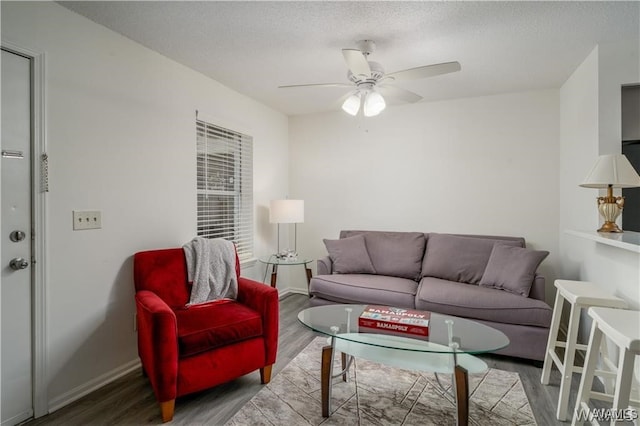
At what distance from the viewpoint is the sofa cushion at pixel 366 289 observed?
2893 mm

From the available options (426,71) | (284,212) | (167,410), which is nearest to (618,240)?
(426,71)

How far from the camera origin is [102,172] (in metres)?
2.17

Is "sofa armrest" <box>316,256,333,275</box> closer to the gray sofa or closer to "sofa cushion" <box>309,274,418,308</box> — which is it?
the gray sofa

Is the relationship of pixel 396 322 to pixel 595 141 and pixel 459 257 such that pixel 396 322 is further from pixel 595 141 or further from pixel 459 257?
pixel 595 141

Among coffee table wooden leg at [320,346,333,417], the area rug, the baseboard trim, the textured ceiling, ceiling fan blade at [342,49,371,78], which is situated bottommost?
the area rug

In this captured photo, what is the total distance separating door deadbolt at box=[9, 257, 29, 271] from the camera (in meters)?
1.75

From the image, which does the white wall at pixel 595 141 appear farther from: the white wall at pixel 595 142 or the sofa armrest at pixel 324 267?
the sofa armrest at pixel 324 267

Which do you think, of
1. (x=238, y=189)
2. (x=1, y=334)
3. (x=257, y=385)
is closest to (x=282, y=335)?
(x=257, y=385)

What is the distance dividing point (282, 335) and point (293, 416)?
117cm

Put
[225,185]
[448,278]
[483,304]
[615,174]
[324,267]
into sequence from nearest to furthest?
1. [615,174]
2. [483,304]
3. [448,278]
4. [225,185]
5. [324,267]

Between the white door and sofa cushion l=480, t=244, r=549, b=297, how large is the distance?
10.9 feet

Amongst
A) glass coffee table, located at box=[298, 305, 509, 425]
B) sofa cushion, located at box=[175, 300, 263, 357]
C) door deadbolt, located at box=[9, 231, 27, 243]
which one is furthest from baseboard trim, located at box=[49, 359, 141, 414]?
glass coffee table, located at box=[298, 305, 509, 425]

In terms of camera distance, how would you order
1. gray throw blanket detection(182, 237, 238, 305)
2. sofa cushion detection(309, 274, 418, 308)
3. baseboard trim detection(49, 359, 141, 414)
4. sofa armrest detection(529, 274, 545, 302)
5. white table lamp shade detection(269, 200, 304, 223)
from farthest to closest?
white table lamp shade detection(269, 200, 304, 223) → sofa cushion detection(309, 274, 418, 308) → sofa armrest detection(529, 274, 545, 302) → gray throw blanket detection(182, 237, 238, 305) → baseboard trim detection(49, 359, 141, 414)

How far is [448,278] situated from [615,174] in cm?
158
